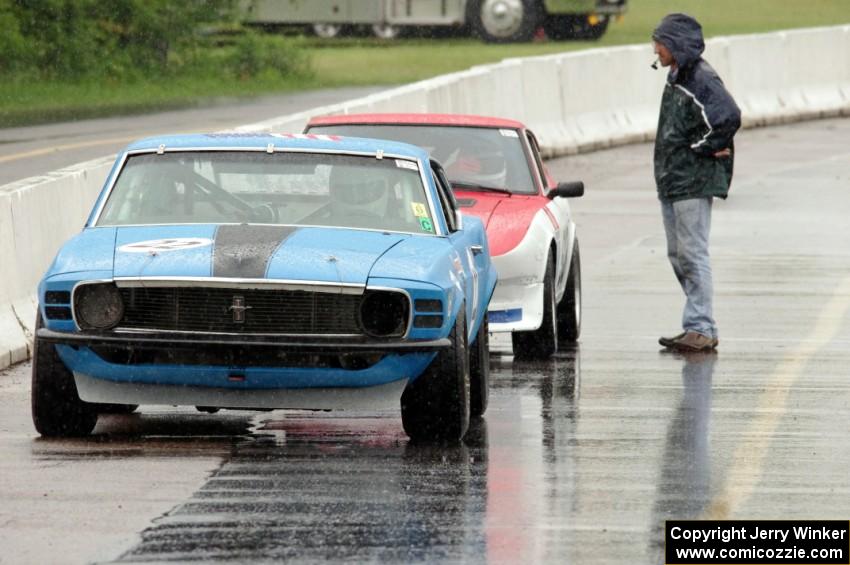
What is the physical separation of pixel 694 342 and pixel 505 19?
32.4m

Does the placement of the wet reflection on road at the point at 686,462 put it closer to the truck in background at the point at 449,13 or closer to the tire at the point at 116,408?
the tire at the point at 116,408

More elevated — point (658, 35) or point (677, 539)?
point (658, 35)

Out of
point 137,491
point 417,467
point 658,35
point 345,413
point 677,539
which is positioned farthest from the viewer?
point 658,35

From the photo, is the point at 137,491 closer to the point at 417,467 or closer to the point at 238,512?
the point at 238,512

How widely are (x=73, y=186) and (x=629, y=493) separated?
6448mm

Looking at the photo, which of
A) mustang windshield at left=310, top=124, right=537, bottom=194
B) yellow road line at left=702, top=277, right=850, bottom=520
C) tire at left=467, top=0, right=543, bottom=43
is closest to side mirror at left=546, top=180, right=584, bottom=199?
mustang windshield at left=310, top=124, right=537, bottom=194

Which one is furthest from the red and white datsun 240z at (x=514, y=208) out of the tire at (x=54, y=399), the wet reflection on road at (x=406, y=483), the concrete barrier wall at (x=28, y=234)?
the tire at (x=54, y=399)

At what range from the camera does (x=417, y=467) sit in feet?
29.5

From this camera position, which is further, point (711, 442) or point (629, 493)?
point (711, 442)

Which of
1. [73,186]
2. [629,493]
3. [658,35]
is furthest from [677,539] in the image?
[73,186]

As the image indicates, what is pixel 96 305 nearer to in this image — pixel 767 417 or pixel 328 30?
pixel 767 417

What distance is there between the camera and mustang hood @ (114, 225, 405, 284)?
926 cm

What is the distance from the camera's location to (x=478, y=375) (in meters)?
10.4

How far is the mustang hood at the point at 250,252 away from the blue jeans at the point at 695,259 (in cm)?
388
